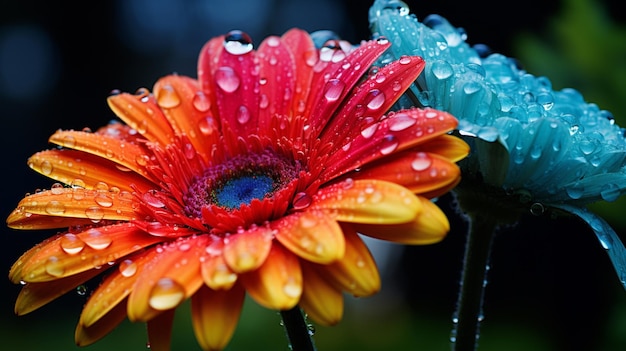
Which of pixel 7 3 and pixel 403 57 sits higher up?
pixel 7 3

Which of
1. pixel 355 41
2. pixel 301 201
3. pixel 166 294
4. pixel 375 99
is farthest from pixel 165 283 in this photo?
pixel 355 41

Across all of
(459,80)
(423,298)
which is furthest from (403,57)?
(423,298)

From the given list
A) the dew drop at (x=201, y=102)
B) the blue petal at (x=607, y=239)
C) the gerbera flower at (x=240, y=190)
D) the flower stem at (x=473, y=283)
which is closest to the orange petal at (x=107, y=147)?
the gerbera flower at (x=240, y=190)

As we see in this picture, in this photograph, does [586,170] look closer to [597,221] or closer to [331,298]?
[597,221]

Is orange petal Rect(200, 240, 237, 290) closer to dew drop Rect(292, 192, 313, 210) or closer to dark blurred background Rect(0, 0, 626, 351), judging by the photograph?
dew drop Rect(292, 192, 313, 210)

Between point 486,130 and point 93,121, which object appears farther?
point 93,121

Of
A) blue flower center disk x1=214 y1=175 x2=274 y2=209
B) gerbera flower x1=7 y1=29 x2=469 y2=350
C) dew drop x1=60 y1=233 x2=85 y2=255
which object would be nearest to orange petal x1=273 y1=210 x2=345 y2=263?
gerbera flower x1=7 y1=29 x2=469 y2=350

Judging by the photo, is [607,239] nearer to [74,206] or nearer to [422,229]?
[422,229]
